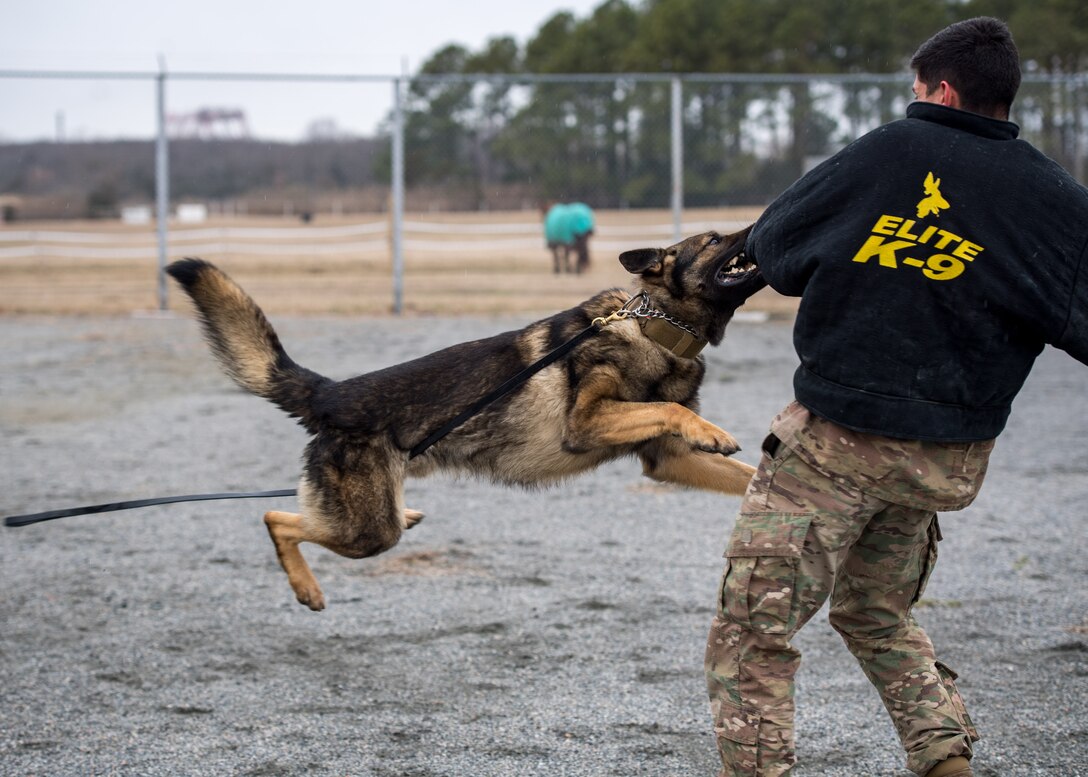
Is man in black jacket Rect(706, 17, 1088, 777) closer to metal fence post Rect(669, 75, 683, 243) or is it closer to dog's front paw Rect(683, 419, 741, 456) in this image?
dog's front paw Rect(683, 419, 741, 456)

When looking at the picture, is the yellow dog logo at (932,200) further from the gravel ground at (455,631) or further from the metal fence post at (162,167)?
the metal fence post at (162,167)

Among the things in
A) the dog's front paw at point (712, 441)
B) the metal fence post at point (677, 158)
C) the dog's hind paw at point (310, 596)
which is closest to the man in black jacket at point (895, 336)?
the dog's front paw at point (712, 441)

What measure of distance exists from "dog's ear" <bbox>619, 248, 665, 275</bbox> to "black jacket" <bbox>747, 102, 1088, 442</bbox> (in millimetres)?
1192

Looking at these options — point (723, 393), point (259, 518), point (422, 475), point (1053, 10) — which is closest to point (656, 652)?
point (422, 475)

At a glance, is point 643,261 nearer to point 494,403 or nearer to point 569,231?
point 494,403

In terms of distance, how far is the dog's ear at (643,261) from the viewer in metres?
3.81

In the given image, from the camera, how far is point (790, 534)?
104 inches

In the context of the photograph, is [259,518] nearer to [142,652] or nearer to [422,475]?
[142,652]

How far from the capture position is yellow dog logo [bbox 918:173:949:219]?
247 centimetres

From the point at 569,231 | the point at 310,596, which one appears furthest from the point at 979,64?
the point at 569,231

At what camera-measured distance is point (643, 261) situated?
3844 millimetres

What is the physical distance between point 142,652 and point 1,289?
1546cm

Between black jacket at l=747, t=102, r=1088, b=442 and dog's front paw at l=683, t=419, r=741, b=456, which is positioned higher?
black jacket at l=747, t=102, r=1088, b=442

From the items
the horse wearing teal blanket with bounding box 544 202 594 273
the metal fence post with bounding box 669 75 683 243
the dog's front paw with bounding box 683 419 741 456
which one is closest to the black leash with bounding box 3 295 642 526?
the dog's front paw with bounding box 683 419 741 456
